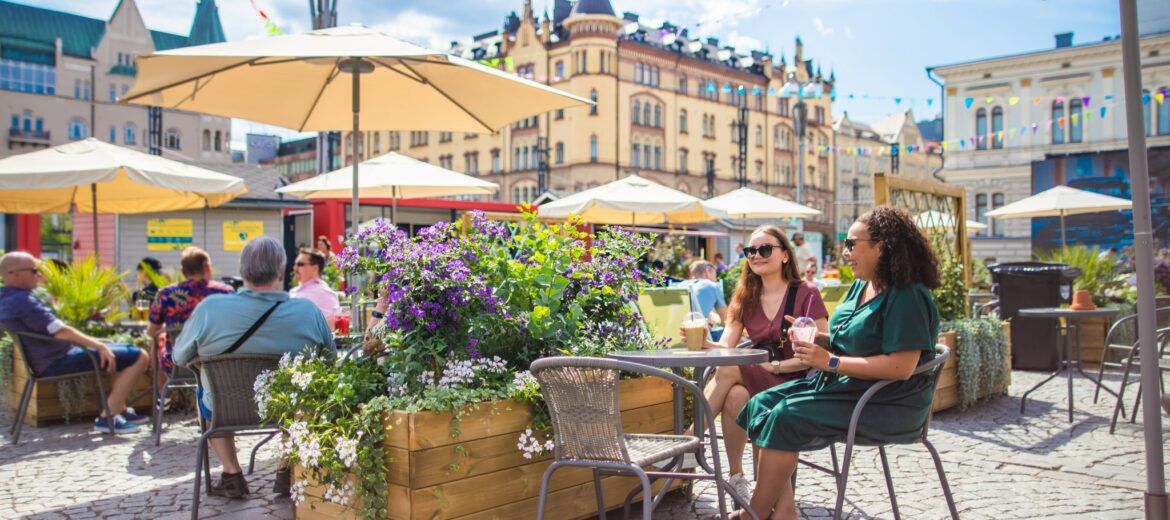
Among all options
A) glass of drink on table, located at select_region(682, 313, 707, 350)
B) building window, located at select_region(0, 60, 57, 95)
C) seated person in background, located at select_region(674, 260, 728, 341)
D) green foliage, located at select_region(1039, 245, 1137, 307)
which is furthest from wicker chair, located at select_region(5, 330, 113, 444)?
building window, located at select_region(0, 60, 57, 95)

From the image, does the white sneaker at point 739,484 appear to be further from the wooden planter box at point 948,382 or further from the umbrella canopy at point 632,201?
the umbrella canopy at point 632,201

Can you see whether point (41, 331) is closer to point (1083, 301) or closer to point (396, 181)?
point (396, 181)

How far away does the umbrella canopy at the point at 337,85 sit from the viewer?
4.58 meters

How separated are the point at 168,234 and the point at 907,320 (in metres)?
18.9

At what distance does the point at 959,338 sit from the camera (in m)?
6.86

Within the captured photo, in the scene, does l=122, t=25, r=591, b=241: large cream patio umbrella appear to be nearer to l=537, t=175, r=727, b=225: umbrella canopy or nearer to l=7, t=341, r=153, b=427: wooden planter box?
l=7, t=341, r=153, b=427: wooden planter box

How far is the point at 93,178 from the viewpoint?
7.45 m

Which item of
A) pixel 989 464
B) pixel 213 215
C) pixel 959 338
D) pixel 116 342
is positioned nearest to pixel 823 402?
pixel 989 464

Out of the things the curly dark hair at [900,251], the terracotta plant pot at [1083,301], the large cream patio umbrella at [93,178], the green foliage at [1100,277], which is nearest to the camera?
the curly dark hair at [900,251]

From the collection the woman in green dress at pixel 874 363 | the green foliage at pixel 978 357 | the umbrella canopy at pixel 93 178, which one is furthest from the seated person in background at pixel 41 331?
the green foliage at pixel 978 357

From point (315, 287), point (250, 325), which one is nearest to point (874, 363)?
Result: point (250, 325)

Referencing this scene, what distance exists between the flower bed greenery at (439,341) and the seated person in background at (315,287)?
285 cm

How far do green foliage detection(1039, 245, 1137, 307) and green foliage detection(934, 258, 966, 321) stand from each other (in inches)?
147

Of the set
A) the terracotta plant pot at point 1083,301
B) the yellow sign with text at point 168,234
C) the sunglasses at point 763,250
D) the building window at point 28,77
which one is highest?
the building window at point 28,77
